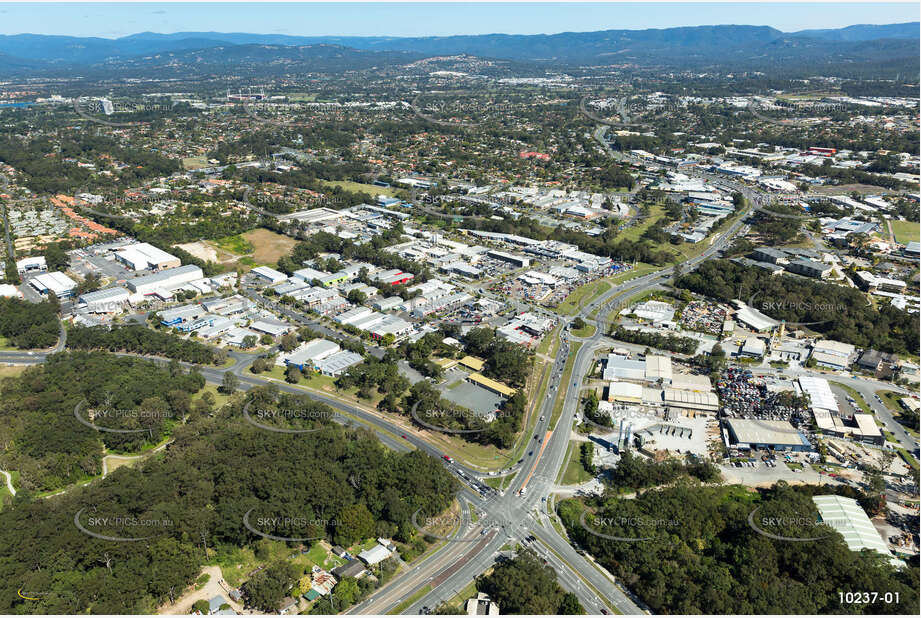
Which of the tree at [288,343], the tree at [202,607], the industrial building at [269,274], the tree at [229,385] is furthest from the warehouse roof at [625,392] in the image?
the industrial building at [269,274]

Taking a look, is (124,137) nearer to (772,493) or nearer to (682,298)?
(682,298)

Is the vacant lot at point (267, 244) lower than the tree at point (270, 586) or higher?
higher

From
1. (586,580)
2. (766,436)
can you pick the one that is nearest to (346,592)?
(586,580)

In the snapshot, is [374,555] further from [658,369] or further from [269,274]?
[269,274]

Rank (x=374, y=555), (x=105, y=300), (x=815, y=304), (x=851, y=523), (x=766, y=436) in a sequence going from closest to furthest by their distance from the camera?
(x=374, y=555)
(x=851, y=523)
(x=766, y=436)
(x=815, y=304)
(x=105, y=300)

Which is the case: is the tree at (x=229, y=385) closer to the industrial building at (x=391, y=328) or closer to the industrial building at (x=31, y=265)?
the industrial building at (x=391, y=328)

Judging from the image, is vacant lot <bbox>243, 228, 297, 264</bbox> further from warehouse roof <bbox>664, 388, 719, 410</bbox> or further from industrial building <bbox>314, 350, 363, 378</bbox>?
warehouse roof <bbox>664, 388, 719, 410</bbox>

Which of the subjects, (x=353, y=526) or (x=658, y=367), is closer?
(x=353, y=526)

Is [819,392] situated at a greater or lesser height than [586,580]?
greater
